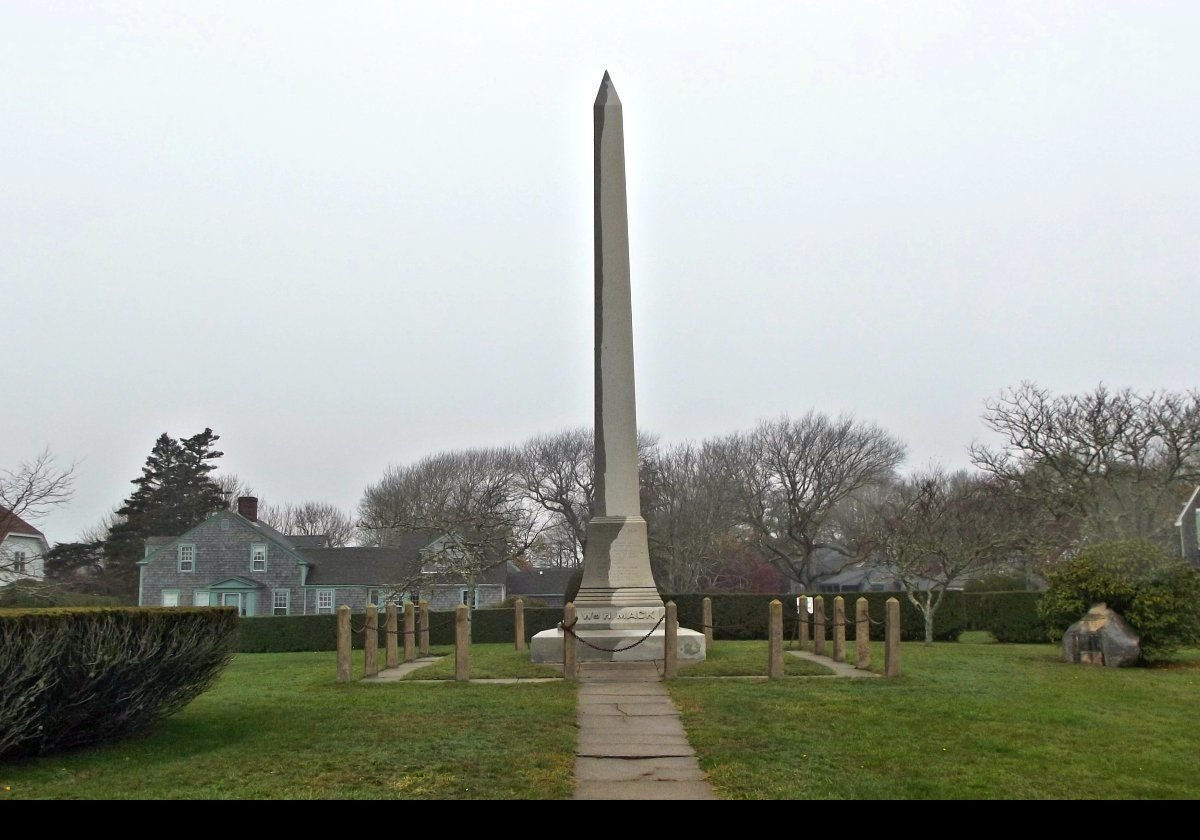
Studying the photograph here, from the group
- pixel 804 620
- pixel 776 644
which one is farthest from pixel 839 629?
pixel 776 644

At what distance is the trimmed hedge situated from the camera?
98.5ft

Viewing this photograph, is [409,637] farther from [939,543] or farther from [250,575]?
[250,575]

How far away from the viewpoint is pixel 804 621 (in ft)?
73.5

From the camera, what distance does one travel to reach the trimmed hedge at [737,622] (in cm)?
3002

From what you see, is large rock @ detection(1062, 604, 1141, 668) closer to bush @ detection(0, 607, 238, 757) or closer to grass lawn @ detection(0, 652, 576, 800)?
grass lawn @ detection(0, 652, 576, 800)

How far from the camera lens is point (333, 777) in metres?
8.75

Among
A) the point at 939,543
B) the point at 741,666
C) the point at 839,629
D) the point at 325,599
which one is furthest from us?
the point at 325,599

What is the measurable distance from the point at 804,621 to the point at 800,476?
123 ft

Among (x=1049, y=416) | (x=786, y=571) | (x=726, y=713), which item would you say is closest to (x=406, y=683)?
(x=726, y=713)

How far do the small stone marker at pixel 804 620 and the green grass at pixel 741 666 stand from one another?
1.53 meters

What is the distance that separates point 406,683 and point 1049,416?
1351 inches

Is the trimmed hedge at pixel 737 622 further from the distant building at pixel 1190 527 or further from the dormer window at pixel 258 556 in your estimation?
the dormer window at pixel 258 556

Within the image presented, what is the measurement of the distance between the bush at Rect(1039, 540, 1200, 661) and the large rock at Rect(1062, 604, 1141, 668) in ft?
0.83

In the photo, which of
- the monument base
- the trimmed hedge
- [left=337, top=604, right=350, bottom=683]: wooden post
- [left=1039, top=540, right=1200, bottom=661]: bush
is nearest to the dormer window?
the trimmed hedge
